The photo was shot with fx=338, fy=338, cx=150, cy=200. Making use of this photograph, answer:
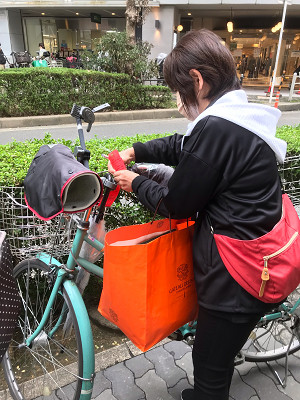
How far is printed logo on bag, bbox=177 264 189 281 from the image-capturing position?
1520mm

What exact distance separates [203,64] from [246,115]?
0.27 m

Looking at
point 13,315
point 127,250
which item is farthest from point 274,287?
point 13,315

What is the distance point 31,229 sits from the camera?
200 centimetres

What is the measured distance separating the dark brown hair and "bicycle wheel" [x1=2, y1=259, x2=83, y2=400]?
1.21 m

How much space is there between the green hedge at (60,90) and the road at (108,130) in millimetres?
812

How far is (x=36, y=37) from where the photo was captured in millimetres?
26031

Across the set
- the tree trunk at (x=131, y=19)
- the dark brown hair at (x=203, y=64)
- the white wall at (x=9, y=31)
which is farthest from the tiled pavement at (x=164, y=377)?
the white wall at (x=9, y=31)

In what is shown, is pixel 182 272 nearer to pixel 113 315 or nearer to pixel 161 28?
pixel 113 315

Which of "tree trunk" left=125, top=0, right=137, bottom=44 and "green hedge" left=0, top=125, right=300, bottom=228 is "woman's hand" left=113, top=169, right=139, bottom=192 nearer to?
"green hedge" left=0, top=125, right=300, bottom=228

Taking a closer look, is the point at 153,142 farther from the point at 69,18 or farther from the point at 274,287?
the point at 69,18

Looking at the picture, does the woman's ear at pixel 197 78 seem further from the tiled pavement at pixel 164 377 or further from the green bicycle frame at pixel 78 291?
the tiled pavement at pixel 164 377

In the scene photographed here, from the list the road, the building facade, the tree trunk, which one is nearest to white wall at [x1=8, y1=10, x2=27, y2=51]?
the building facade

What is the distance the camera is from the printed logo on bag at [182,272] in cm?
152

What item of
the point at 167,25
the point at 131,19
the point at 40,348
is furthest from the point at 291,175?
the point at 167,25
